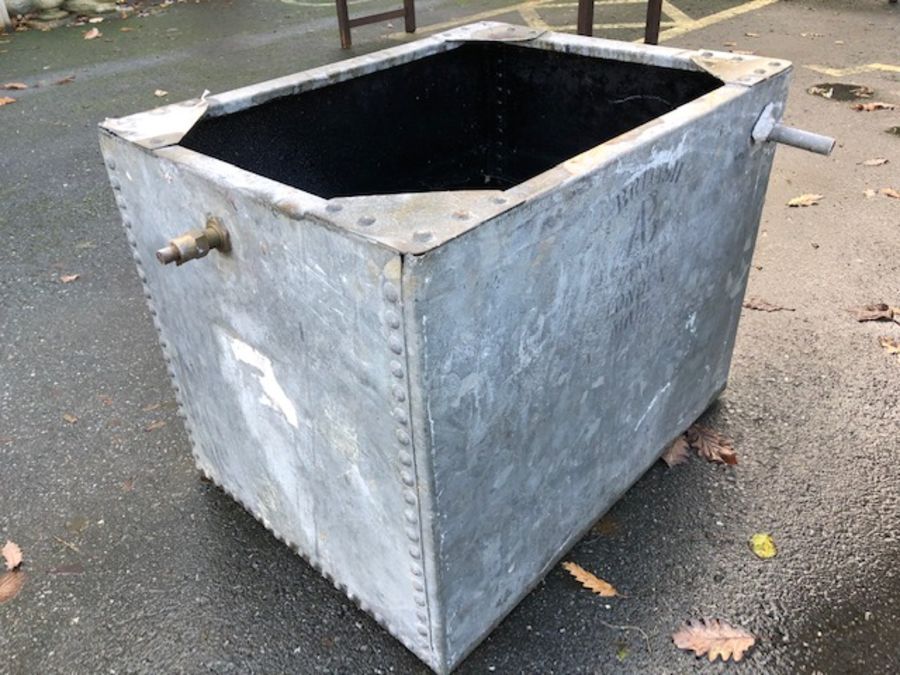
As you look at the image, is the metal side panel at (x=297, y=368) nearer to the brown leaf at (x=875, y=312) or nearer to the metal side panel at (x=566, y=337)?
the metal side panel at (x=566, y=337)

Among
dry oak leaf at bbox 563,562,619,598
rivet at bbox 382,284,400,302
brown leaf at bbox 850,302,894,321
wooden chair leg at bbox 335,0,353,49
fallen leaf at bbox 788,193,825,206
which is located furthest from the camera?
wooden chair leg at bbox 335,0,353,49

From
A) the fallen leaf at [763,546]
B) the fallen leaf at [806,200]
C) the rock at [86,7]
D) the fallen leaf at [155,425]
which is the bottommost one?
the fallen leaf at [763,546]

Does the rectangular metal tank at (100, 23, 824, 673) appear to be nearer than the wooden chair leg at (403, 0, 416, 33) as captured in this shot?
Yes

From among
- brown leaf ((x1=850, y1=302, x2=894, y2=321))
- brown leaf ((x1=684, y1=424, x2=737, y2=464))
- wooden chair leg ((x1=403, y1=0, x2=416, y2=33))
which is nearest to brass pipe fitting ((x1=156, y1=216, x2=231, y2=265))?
brown leaf ((x1=684, y1=424, x2=737, y2=464))

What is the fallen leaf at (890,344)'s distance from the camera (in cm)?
286

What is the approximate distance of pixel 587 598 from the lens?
6.46 ft

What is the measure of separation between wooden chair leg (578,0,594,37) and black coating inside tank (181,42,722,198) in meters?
2.62

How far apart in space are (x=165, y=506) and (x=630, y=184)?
164cm

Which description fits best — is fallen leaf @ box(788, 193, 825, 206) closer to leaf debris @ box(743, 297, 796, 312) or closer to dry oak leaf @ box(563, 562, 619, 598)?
leaf debris @ box(743, 297, 796, 312)

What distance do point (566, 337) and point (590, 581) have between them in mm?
788

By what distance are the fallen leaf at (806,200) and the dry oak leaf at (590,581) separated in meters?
2.74

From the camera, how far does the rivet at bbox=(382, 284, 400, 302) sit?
3.81ft

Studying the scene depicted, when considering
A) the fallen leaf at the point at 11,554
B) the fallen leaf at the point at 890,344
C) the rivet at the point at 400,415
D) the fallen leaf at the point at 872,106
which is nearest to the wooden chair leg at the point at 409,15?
the fallen leaf at the point at 872,106

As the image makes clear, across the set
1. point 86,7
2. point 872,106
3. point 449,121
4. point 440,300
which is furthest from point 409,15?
point 440,300
